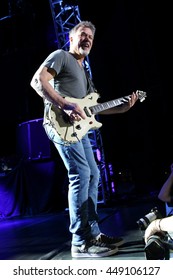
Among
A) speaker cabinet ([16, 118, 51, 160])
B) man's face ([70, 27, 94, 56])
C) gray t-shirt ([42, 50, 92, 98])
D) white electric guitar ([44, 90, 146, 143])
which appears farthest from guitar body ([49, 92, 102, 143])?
speaker cabinet ([16, 118, 51, 160])

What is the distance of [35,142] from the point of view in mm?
8008

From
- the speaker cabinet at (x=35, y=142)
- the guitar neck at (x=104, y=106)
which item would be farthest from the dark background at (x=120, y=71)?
the guitar neck at (x=104, y=106)

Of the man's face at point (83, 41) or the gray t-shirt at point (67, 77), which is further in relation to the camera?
the man's face at point (83, 41)

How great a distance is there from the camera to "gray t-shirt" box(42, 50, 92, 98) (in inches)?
92.9

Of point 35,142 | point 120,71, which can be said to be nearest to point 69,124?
point 35,142

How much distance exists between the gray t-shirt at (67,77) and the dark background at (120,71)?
6.46 m

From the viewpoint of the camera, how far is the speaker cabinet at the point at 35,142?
786 cm

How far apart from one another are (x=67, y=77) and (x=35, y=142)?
576 cm

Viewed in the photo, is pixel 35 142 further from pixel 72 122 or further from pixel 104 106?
pixel 72 122

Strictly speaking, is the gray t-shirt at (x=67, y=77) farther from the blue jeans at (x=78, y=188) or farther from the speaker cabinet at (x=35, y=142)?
the speaker cabinet at (x=35, y=142)

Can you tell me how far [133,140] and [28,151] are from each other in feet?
14.0

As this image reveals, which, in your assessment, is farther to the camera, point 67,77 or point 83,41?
point 83,41
